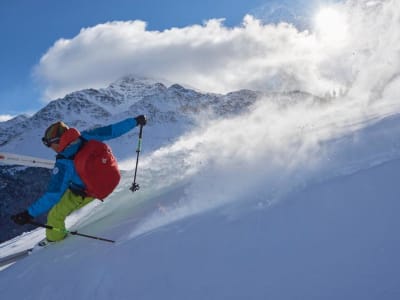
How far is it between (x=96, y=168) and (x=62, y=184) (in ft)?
1.73

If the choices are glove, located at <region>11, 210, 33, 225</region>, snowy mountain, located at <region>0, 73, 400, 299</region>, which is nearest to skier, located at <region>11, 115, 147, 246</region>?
glove, located at <region>11, 210, 33, 225</region>

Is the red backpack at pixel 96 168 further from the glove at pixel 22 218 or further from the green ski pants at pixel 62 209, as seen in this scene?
the glove at pixel 22 218

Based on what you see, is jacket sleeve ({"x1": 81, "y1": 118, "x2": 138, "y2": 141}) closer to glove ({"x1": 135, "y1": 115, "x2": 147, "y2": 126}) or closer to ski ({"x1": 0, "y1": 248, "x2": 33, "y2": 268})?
glove ({"x1": 135, "y1": 115, "x2": 147, "y2": 126})

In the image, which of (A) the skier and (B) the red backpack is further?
(B) the red backpack

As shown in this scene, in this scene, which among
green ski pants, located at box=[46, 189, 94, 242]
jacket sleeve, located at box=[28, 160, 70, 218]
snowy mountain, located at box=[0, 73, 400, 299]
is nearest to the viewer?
snowy mountain, located at box=[0, 73, 400, 299]

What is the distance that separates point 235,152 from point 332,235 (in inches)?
168

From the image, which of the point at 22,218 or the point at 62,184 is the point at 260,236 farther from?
the point at 22,218

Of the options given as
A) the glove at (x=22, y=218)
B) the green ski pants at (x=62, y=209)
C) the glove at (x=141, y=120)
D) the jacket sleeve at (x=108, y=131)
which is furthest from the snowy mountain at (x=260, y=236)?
the glove at (x=141, y=120)

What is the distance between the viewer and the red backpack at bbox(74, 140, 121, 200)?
617cm

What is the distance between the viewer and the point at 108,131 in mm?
6992

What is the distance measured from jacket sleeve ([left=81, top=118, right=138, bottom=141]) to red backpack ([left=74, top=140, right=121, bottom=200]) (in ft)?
1.08

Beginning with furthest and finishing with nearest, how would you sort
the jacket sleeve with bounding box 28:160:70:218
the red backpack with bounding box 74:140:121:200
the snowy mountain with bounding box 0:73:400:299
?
1. the red backpack with bounding box 74:140:121:200
2. the jacket sleeve with bounding box 28:160:70:218
3. the snowy mountain with bounding box 0:73:400:299

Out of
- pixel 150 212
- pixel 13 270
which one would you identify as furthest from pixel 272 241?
pixel 13 270

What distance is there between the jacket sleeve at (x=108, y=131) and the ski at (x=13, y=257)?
6.72ft
